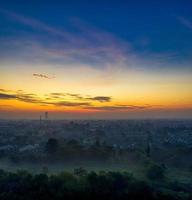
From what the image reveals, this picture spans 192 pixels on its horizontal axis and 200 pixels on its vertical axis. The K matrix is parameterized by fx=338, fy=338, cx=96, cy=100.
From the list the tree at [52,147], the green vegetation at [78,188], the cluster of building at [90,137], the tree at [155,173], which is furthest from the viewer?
the cluster of building at [90,137]

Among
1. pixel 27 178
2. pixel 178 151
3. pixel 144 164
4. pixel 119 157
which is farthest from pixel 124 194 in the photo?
pixel 178 151

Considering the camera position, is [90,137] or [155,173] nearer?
[155,173]

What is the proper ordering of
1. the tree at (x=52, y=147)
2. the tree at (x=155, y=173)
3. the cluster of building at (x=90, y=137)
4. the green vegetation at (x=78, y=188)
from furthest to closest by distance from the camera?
1. the cluster of building at (x=90, y=137)
2. the tree at (x=52, y=147)
3. the tree at (x=155, y=173)
4. the green vegetation at (x=78, y=188)

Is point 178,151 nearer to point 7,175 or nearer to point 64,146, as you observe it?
point 64,146

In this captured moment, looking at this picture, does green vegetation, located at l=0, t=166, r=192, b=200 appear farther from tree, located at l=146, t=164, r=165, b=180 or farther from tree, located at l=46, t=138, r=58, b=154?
tree, located at l=46, t=138, r=58, b=154

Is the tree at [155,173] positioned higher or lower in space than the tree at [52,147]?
lower

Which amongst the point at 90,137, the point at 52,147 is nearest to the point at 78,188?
the point at 52,147

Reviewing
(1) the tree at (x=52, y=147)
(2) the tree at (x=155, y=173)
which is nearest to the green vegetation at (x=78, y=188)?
(2) the tree at (x=155, y=173)

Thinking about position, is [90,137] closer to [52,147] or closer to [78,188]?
[52,147]

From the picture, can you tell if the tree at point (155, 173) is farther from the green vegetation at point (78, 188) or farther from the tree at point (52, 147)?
the tree at point (52, 147)
